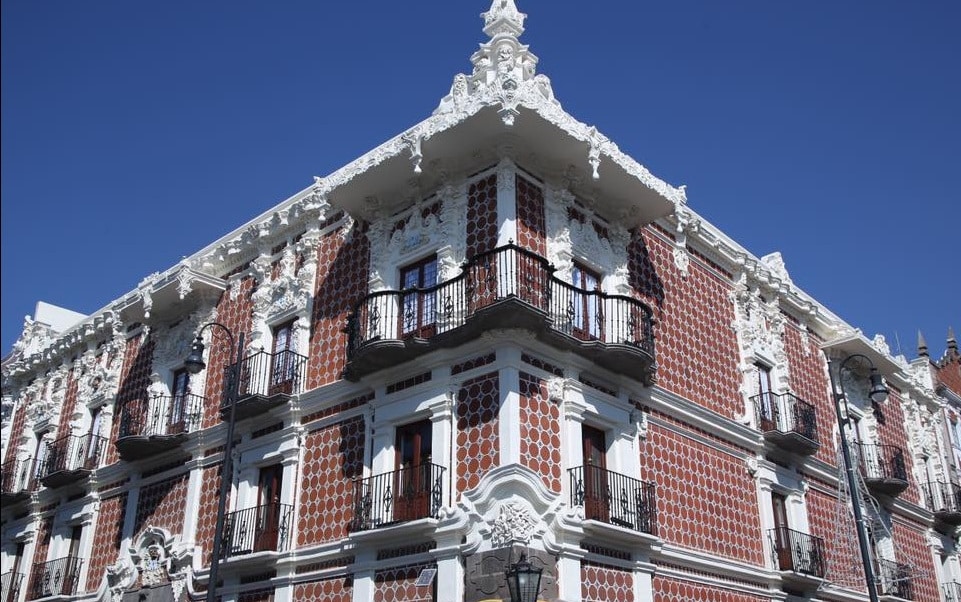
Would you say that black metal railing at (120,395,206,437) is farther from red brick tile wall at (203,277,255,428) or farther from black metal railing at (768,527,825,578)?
black metal railing at (768,527,825,578)

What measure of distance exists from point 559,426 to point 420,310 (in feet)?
10.7

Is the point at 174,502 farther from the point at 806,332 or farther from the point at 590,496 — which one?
the point at 806,332

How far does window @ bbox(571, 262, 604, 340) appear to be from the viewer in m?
16.2

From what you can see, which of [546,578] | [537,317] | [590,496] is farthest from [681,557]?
[537,317]

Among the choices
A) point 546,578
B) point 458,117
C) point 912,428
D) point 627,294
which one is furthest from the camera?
point 912,428

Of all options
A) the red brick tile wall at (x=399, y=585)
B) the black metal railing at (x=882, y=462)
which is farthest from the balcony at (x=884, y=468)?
the red brick tile wall at (x=399, y=585)

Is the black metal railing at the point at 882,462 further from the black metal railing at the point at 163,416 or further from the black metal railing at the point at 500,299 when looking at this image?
the black metal railing at the point at 163,416

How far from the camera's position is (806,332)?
958 inches

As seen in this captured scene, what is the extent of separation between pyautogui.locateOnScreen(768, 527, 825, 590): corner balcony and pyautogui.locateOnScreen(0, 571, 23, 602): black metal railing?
18613 mm

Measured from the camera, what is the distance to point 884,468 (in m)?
24.5

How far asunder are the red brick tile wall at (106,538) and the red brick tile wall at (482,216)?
37.8 ft

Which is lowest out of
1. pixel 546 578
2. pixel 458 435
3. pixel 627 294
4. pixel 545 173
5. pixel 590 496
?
pixel 546 578

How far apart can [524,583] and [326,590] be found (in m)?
5.66

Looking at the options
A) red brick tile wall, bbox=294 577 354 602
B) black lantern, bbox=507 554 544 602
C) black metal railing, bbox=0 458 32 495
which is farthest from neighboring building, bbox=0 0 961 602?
black lantern, bbox=507 554 544 602
